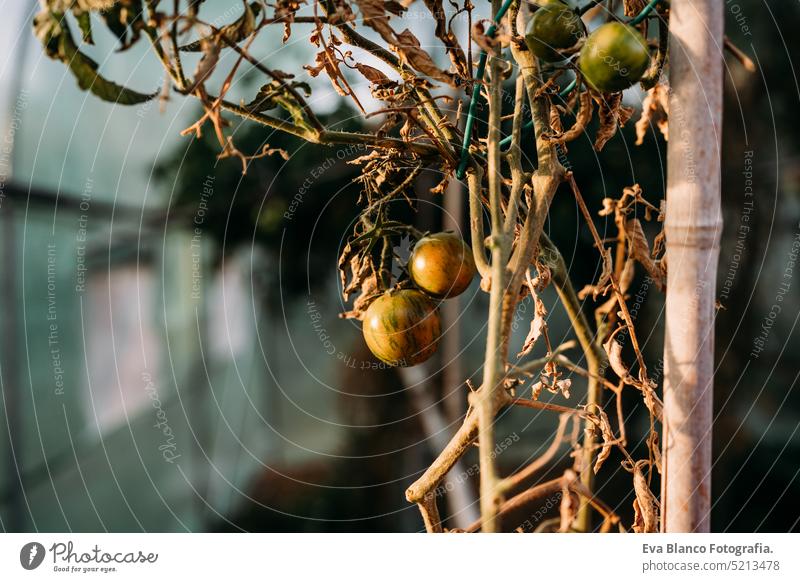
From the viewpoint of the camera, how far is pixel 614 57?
420 millimetres

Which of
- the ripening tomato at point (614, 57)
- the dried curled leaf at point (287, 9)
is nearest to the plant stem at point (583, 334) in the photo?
the ripening tomato at point (614, 57)

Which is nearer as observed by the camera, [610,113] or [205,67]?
[205,67]

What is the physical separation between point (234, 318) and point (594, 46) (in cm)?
140

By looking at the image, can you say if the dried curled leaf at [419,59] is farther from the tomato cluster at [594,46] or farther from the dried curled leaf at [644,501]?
the dried curled leaf at [644,501]

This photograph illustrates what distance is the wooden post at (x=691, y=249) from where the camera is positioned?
1.48 feet

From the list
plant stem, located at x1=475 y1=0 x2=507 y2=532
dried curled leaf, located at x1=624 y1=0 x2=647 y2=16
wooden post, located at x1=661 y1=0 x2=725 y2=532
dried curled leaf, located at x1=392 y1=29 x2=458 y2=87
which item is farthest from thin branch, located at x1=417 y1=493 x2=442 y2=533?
dried curled leaf, located at x1=624 y1=0 x2=647 y2=16

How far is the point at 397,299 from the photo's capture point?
1.70 feet

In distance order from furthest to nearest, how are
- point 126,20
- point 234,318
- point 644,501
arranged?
1. point 234,318
2. point 644,501
3. point 126,20

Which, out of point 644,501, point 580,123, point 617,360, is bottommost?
point 644,501

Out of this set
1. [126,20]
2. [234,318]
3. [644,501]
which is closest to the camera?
[126,20]

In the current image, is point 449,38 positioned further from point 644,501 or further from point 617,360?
point 644,501

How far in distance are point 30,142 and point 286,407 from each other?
3.83ft

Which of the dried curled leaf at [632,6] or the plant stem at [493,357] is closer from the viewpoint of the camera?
the plant stem at [493,357]

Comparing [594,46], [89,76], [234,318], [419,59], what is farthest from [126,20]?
[234,318]
